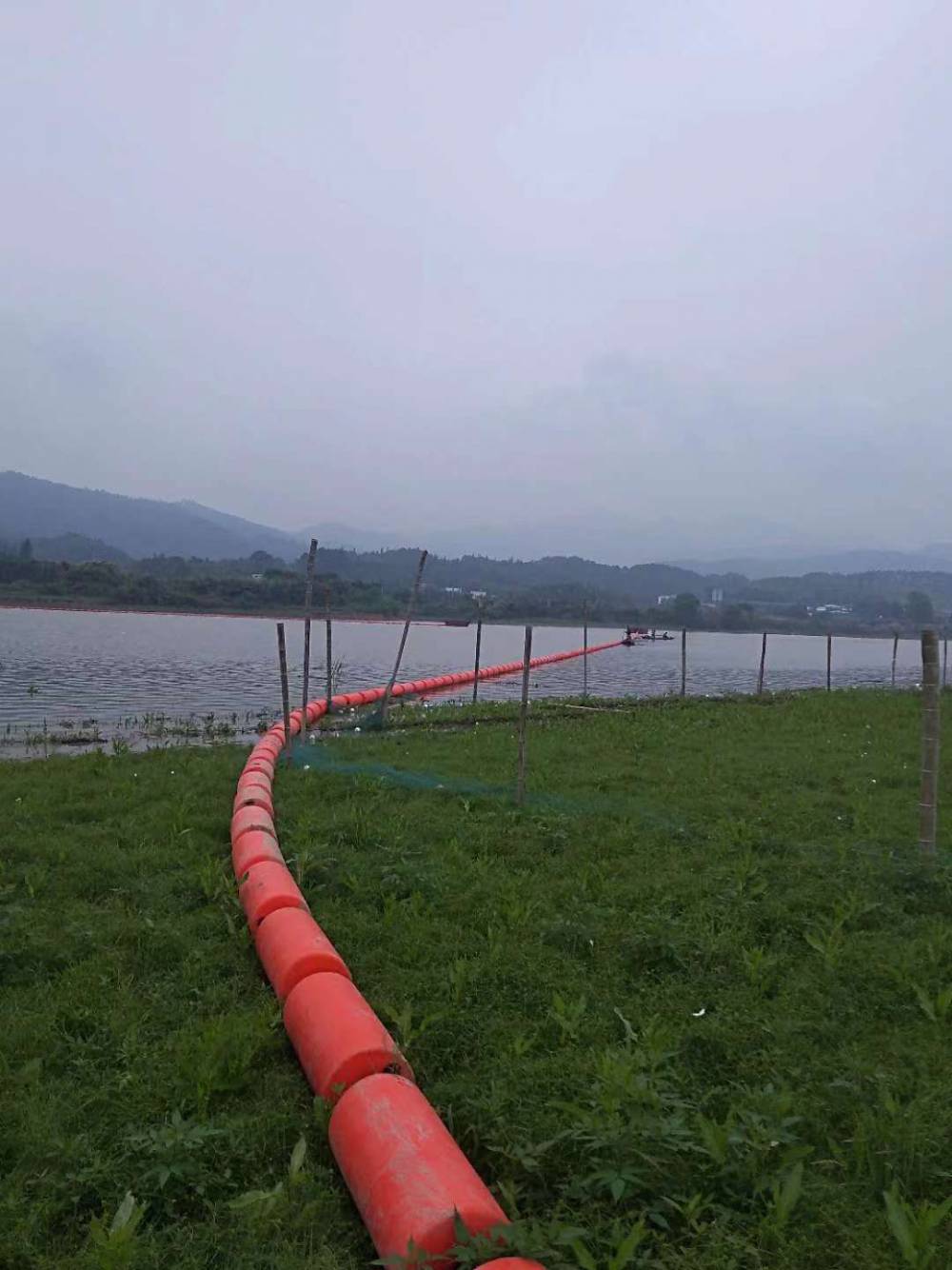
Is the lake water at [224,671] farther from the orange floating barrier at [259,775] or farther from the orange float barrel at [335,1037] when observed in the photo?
the orange float barrel at [335,1037]

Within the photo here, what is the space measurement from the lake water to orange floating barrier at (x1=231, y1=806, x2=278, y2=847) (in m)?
8.47

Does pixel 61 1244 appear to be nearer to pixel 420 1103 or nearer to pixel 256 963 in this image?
pixel 420 1103

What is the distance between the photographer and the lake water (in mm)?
18391

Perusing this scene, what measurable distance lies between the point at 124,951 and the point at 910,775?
26.0 ft

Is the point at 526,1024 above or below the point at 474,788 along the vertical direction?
below

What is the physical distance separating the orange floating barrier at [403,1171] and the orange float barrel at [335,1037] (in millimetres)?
142

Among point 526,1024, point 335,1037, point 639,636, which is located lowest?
point 526,1024

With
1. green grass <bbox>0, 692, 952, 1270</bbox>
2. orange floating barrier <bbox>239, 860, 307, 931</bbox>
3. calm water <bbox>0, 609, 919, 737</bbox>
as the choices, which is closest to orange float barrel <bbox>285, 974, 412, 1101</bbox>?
green grass <bbox>0, 692, 952, 1270</bbox>

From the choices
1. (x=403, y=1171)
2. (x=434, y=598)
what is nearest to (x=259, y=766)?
(x=403, y=1171)

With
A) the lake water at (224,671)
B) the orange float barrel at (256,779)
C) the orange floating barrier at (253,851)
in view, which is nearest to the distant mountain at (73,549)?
the lake water at (224,671)

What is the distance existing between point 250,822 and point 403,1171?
13.0ft

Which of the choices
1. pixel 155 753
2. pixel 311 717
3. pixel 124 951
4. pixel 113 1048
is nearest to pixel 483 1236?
pixel 113 1048

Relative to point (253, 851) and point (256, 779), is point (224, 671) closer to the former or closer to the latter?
point (256, 779)

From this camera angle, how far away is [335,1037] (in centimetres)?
346
